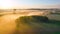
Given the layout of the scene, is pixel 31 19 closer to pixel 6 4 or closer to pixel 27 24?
pixel 27 24

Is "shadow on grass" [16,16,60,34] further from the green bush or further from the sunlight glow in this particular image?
the sunlight glow

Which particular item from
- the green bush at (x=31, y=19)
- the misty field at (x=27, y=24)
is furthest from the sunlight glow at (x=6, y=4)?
the green bush at (x=31, y=19)

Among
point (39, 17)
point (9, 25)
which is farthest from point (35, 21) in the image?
point (9, 25)

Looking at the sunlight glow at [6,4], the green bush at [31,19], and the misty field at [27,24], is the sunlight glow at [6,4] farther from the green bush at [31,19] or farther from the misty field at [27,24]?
the green bush at [31,19]

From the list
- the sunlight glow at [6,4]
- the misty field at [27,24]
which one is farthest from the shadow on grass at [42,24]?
the sunlight glow at [6,4]

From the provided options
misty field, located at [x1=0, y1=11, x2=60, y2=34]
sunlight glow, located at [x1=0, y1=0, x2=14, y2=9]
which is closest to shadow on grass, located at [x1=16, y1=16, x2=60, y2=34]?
misty field, located at [x1=0, y1=11, x2=60, y2=34]

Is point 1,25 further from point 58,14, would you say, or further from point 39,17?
point 58,14

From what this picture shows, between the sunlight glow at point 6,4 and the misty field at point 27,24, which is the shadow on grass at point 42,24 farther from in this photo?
the sunlight glow at point 6,4

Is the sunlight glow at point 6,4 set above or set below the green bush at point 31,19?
above

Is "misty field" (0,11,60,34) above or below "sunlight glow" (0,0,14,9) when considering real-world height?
below

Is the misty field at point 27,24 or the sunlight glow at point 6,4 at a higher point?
the sunlight glow at point 6,4
